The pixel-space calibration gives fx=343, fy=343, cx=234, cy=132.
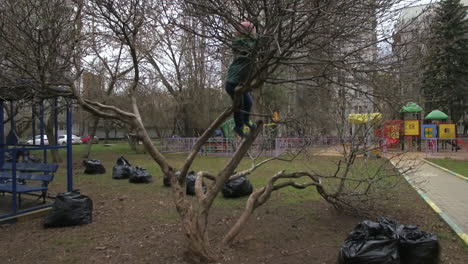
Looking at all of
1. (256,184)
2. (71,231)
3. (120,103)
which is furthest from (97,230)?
(120,103)

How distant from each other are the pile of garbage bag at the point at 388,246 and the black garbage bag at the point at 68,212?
13.1 feet

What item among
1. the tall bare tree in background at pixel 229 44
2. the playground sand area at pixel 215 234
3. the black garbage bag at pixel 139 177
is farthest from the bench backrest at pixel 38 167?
the black garbage bag at pixel 139 177

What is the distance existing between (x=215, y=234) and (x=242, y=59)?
274 centimetres

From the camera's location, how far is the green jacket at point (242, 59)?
9.62ft

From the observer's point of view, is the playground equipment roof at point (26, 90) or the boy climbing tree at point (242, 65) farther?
the playground equipment roof at point (26, 90)

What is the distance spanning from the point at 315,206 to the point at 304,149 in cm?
135

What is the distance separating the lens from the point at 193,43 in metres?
4.29

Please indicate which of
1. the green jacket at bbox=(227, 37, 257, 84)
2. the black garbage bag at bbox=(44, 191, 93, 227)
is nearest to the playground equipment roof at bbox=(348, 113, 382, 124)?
the green jacket at bbox=(227, 37, 257, 84)

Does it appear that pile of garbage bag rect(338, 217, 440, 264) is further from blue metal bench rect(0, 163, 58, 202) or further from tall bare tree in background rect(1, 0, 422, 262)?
blue metal bench rect(0, 163, 58, 202)

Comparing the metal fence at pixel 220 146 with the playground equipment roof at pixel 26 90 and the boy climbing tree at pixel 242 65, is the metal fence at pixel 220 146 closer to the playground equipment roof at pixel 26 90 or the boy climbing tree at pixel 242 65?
the playground equipment roof at pixel 26 90

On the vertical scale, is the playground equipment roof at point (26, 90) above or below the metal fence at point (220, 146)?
above

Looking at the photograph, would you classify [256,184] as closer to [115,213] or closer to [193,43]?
[115,213]

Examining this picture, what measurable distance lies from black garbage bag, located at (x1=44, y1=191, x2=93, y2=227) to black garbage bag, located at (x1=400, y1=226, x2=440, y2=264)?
4575mm

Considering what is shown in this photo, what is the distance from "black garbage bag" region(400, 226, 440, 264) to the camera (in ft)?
11.6
